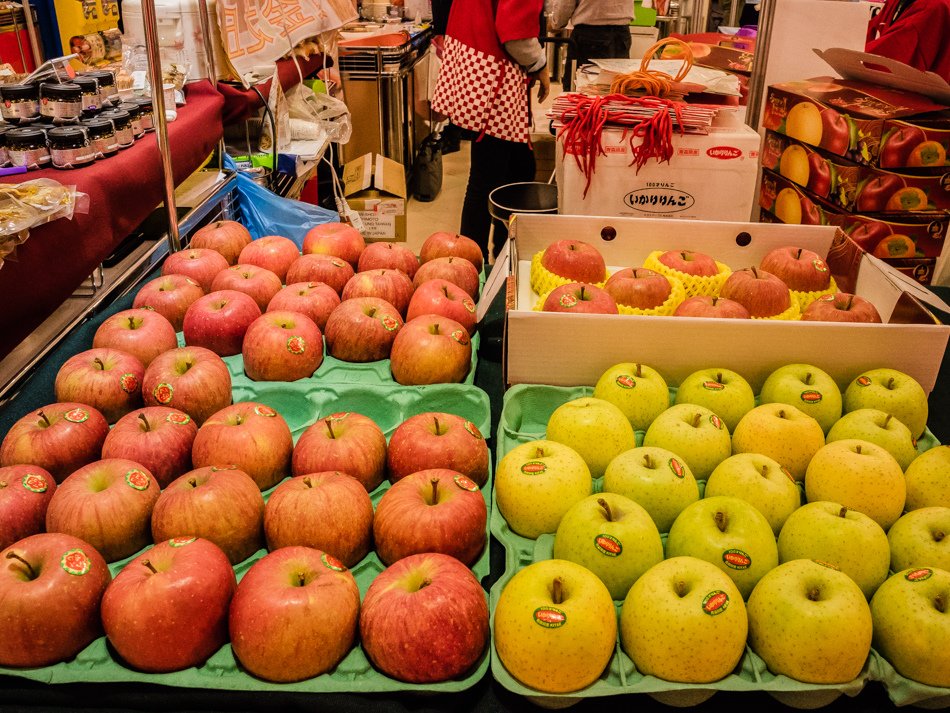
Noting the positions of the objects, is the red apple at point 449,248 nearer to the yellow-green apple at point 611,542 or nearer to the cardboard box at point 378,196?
the yellow-green apple at point 611,542

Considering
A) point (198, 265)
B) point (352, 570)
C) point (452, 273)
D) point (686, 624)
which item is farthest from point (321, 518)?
point (198, 265)

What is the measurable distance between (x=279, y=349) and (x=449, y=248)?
0.76 metres

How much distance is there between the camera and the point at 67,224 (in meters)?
2.00

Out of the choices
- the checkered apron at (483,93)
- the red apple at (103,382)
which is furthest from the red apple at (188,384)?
the checkered apron at (483,93)

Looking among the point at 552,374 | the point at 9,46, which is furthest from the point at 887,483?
the point at 9,46

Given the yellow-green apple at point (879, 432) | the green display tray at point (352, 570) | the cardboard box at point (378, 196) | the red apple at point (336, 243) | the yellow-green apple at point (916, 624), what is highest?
the red apple at point (336, 243)

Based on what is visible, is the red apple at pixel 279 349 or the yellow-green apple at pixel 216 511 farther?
the red apple at pixel 279 349

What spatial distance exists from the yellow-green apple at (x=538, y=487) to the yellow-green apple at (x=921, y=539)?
0.51 metres

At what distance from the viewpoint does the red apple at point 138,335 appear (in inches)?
70.7

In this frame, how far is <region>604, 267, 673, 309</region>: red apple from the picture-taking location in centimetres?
197

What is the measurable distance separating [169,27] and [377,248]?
185 cm

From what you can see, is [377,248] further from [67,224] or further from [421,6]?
[421,6]

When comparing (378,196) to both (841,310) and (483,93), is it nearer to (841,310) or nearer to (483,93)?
(483,93)

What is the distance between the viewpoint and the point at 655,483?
1342mm
